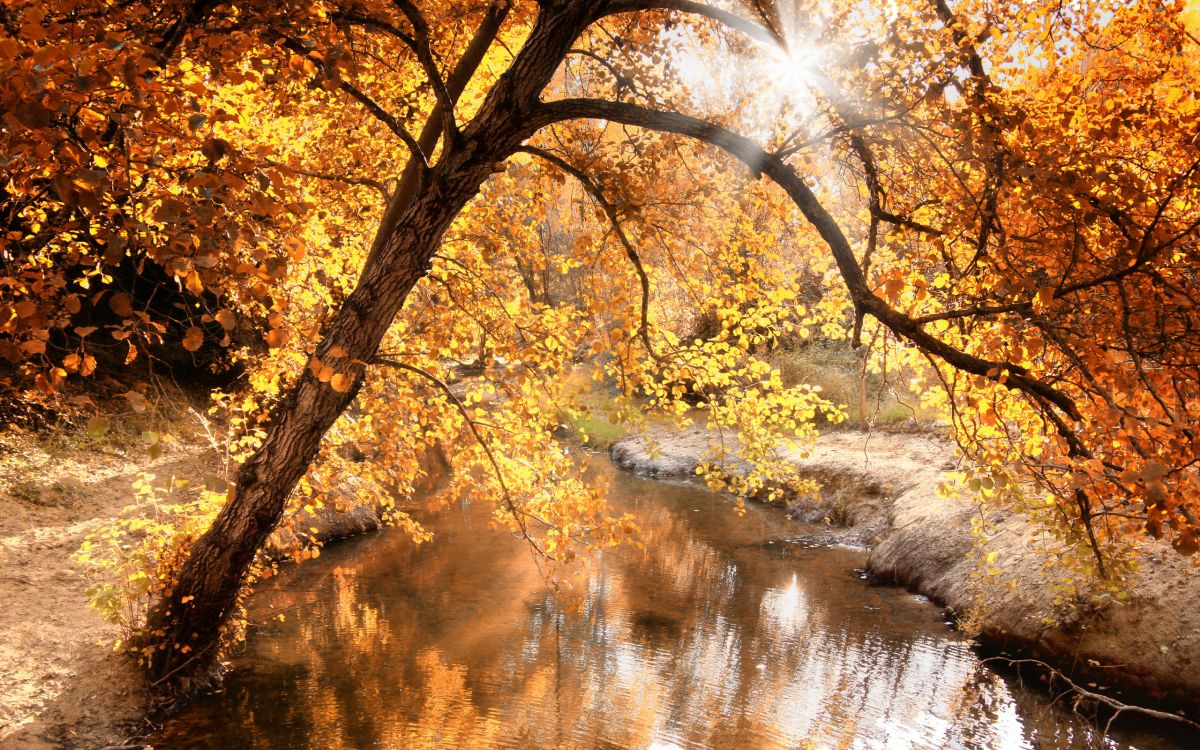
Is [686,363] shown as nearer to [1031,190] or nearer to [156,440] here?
[1031,190]

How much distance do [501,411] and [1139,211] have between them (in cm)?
560

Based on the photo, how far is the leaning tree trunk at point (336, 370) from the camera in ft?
16.8

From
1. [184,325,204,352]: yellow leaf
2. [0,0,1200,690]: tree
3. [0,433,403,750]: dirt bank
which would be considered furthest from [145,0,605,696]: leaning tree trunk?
[184,325,204,352]: yellow leaf

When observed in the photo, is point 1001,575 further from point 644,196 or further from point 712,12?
point 712,12

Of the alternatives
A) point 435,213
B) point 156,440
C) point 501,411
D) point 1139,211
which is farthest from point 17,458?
point 1139,211

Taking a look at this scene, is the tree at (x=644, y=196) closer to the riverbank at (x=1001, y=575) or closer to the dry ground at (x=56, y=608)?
the dry ground at (x=56, y=608)

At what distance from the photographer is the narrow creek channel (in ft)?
22.8

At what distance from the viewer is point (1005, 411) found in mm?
6133

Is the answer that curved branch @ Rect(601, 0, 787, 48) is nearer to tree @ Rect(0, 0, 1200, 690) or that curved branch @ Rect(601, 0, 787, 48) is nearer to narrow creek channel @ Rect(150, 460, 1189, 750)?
tree @ Rect(0, 0, 1200, 690)

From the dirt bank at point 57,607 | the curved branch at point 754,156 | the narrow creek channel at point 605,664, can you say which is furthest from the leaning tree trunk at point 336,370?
the narrow creek channel at point 605,664

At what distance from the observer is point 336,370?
530cm

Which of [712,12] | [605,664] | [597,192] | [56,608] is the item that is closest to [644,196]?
[597,192]

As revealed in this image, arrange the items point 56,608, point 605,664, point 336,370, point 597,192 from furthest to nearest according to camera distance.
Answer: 1. point 605,664
2. point 56,608
3. point 597,192
4. point 336,370

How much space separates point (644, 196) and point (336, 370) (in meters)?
2.66
